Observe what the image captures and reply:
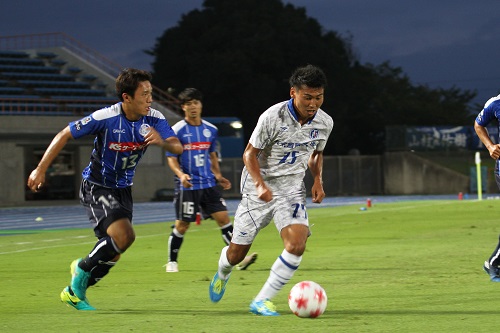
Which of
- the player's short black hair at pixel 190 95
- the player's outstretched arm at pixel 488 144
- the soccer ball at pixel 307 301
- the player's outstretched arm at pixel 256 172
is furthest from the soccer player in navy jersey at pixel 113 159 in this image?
the player's short black hair at pixel 190 95

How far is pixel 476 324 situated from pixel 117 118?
356cm

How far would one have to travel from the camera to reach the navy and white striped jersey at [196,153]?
1313cm

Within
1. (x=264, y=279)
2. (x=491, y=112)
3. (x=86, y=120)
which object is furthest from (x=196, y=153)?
(x=86, y=120)

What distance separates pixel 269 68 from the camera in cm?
6706

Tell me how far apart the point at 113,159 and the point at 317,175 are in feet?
6.07

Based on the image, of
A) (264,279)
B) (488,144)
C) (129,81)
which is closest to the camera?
(129,81)

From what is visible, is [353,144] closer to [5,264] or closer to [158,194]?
[158,194]

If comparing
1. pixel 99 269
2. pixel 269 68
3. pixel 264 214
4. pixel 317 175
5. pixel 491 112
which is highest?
pixel 269 68

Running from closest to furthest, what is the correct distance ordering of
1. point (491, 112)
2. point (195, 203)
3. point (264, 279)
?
point (491, 112)
point (264, 279)
point (195, 203)

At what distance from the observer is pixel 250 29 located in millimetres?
67312

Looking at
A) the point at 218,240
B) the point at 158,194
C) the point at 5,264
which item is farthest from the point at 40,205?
the point at 5,264

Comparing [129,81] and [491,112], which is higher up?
[129,81]

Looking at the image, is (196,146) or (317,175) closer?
(317,175)

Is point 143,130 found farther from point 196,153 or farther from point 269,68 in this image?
point 269,68
